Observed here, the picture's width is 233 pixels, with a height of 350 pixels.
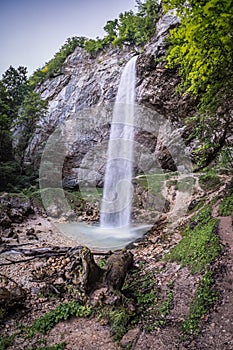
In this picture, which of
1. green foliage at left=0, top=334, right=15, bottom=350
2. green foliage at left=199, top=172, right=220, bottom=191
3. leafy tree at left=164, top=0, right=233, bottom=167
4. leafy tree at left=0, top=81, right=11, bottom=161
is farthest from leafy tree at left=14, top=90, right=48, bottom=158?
green foliage at left=0, top=334, right=15, bottom=350

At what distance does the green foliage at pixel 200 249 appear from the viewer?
407 cm

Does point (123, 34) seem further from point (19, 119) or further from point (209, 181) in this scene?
point (209, 181)

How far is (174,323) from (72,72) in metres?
24.0

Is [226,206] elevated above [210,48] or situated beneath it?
situated beneath

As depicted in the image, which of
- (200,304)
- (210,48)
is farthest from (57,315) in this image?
(210,48)

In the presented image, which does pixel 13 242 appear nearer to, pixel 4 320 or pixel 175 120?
pixel 4 320

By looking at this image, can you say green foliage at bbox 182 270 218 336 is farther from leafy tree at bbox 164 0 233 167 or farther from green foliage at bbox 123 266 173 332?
leafy tree at bbox 164 0 233 167

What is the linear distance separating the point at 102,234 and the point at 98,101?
13633 mm

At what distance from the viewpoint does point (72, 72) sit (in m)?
23.0

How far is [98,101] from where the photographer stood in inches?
775

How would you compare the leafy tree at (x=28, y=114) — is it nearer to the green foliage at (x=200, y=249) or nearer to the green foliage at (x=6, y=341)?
the green foliage at (x=200, y=249)

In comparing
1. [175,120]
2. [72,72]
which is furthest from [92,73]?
[175,120]

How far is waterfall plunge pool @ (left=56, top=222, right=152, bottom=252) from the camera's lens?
7.76 metres

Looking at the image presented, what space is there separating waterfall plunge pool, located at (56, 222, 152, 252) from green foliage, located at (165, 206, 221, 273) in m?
2.61
